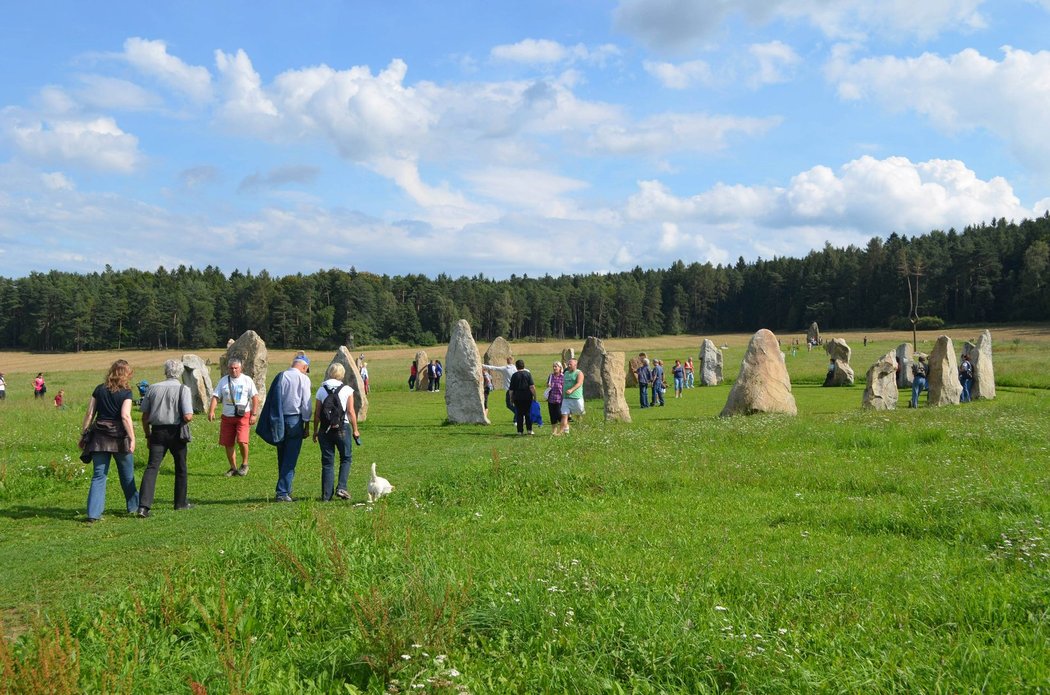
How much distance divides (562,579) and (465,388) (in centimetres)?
1701

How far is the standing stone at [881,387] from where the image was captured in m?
25.1

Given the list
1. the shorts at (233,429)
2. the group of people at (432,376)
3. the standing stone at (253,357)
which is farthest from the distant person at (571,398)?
the group of people at (432,376)

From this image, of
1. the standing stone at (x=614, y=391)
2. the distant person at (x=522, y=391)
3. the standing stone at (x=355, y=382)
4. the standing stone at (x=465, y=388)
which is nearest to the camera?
the distant person at (x=522, y=391)

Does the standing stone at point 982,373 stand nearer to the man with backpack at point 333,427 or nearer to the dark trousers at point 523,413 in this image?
the dark trousers at point 523,413

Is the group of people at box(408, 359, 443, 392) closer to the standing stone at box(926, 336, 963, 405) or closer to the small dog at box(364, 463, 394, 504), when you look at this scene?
the standing stone at box(926, 336, 963, 405)

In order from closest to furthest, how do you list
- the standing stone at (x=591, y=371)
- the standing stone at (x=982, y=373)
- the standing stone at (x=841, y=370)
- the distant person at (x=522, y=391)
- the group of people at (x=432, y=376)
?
the distant person at (x=522, y=391), the standing stone at (x=982, y=373), the standing stone at (x=591, y=371), the group of people at (x=432, y=376), the standing stone at (x=841, y=370)

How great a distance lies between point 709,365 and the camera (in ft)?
141

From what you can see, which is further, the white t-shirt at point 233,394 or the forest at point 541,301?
the forest at point 541,301

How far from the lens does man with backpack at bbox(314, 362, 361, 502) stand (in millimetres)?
11375

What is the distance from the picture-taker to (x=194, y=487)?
1292 centimetres

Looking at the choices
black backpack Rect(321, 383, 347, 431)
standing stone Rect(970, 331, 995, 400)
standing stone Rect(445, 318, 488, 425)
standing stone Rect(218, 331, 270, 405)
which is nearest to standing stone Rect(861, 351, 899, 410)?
standing stone Rect(970, 331, 995, 400)

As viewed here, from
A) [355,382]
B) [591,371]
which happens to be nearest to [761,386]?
[591,371]

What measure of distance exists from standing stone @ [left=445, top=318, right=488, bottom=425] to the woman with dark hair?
12.6 meters

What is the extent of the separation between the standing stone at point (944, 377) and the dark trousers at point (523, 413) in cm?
1576
